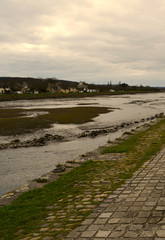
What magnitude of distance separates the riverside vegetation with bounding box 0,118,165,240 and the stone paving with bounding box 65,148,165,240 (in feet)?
0.88

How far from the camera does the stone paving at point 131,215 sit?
3982mm

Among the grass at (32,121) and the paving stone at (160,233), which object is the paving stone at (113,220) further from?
the grass at (32,121)

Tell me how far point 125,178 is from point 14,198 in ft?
10.7

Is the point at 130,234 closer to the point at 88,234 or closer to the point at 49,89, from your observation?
the point at 88,234

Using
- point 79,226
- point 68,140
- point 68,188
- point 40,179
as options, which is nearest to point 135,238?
point 79,226

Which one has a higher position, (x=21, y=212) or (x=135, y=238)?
(x=135, y=238)

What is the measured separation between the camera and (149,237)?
12.4ft

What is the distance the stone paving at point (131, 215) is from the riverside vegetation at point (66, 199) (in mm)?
269

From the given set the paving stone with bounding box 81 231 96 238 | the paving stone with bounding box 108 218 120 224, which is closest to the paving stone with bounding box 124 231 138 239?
the paving stone with bounding box 108 218 120 224

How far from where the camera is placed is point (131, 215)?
460cm

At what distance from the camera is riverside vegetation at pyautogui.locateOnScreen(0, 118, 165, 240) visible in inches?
182

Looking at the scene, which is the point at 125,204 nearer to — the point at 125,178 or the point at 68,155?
the point at 125,178

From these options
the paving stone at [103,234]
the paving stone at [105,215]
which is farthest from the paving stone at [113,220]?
the paving stone at [103,234]

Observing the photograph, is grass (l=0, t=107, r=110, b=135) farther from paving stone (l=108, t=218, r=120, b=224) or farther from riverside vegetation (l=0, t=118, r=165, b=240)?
paving stone (l=108, t=218, r=120, b=224)
